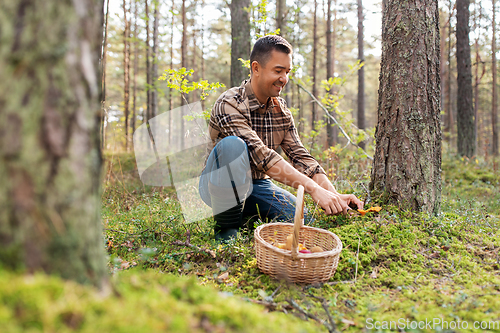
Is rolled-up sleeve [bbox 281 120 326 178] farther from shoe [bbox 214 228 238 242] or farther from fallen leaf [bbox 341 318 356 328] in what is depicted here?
fallen leaf [bbox 341 318 356 328]

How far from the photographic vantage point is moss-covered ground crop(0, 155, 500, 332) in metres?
0.79

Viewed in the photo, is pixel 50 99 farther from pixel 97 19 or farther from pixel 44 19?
pixel 97 19

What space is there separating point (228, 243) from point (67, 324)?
190 cm

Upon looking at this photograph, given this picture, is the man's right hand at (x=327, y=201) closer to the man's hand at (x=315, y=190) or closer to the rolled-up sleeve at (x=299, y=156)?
the man's hand at (x=315, y=190)

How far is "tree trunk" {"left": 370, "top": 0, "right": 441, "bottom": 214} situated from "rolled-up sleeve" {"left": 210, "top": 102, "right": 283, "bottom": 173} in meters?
1.21

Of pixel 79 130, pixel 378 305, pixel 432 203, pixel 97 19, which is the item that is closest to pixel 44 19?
pixel 97 19

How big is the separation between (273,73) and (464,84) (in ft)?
28.2

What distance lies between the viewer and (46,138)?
2.78 feet

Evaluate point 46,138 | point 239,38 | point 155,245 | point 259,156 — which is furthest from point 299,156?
point 239,38

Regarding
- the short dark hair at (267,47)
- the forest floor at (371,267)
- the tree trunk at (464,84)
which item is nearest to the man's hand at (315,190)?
the forest floor at (371,267)

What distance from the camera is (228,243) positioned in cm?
260

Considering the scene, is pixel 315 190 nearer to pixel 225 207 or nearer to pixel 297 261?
pixel 297 261

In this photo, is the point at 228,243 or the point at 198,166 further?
the point at 198,166

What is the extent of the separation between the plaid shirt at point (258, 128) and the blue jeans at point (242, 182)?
122mm
